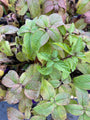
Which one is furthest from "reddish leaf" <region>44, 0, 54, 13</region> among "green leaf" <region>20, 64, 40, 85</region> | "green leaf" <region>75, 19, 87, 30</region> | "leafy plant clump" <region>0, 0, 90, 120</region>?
"green leaf" <region>20, 64, 40, 85</region>

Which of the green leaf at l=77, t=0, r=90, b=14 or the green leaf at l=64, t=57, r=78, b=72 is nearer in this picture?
the green leaf at l=64, t=57, r=78, b=72

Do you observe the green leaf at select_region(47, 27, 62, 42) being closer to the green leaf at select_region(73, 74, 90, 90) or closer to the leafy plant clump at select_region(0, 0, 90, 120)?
the leafy plant clump at select_region(0, 0, 90, 120)

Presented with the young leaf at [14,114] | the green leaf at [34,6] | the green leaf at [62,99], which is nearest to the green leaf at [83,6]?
the green leaf at [34,6]

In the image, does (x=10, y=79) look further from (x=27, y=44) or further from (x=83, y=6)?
(x=83, y=6)

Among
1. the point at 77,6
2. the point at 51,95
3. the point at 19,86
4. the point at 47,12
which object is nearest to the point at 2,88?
the point at 19,86

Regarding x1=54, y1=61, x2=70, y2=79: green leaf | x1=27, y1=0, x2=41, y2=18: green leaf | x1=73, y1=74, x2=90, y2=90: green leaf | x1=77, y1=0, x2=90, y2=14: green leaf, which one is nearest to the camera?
x1=54, y1=61, x2=70, y2=79: green leaf

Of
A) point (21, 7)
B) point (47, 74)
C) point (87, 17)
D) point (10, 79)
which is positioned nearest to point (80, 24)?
point (87, 17)
